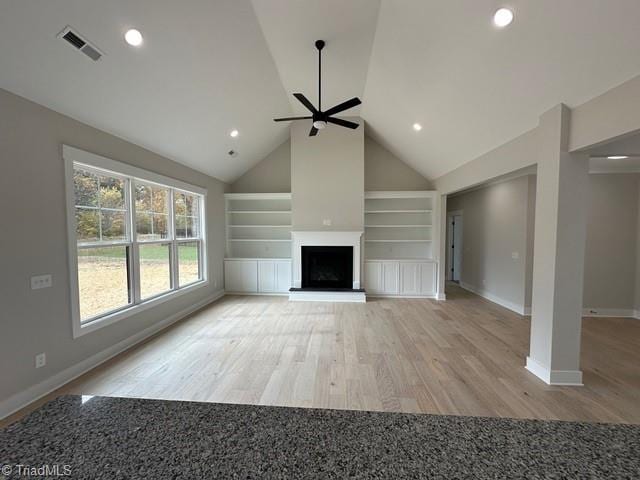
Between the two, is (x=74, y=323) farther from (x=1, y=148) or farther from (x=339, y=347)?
(x=339, y=347)

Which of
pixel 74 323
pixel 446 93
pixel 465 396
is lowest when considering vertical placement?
pixel 465 396

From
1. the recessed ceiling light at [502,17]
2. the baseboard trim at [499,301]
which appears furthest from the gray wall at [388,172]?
the recessed ceiling light at [502,17]

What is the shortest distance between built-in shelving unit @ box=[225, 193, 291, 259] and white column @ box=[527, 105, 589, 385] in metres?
4.98

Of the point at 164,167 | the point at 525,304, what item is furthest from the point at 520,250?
the point at 164,167

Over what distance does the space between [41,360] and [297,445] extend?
322 cm

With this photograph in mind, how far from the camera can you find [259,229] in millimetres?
6922

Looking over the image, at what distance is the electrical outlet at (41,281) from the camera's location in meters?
2.54

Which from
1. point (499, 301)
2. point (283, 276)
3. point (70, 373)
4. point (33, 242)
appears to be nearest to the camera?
point (33, 242)

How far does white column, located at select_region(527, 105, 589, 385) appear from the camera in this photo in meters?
2.68

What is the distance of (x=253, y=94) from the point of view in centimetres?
427

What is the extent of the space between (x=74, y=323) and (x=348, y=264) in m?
4.49
